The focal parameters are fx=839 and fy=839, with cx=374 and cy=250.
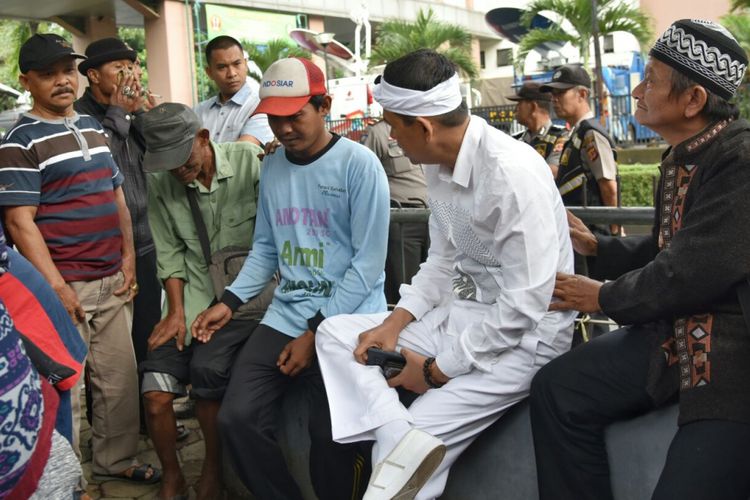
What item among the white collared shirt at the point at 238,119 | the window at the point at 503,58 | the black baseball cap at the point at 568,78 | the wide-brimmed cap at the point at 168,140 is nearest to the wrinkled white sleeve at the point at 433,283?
the wide-brimmed cap at the point at 168,140

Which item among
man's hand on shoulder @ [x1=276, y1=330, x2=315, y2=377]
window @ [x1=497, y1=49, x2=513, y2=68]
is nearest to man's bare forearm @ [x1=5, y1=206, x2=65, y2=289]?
man's hand on shoulder @ [x1=276, y1=330, x2=315, y2=377]

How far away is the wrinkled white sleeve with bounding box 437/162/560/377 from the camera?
262 centimetres

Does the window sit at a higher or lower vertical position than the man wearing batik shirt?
higher

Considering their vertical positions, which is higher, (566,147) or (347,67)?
(347,67)

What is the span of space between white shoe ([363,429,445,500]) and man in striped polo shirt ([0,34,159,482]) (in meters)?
1.77

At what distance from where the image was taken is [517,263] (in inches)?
104

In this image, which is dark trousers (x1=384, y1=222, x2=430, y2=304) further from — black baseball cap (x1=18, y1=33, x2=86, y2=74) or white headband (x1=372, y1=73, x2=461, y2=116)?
black baseball cap (x1=18, y1=33, x2=86, y2=74)

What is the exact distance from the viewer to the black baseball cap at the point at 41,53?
3.86 meters

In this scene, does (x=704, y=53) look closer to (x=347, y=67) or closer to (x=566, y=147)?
(x=566, y=147)

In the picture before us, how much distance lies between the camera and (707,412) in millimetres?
2197

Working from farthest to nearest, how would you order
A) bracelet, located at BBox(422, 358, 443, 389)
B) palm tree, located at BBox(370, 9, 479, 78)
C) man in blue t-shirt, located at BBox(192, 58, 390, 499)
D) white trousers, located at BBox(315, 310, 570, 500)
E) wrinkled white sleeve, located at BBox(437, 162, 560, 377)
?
1. palm tree, located at BBox(370, 9, 479, 78)
2. man in blue t-shirt, located at BBox(192, 58, 390, 499)
3. bracelet, located at BBox(422, 358, 443, 389)
4. white trousers, located at BBox(315, 310, 570, 500)
5. wrinkled white sleeve, located at BBox(437, 162, 560, 377)

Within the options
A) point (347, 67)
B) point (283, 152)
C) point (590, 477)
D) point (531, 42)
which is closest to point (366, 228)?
point (283, 152)

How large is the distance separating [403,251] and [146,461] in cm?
180

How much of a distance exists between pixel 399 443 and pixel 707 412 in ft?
2.95
